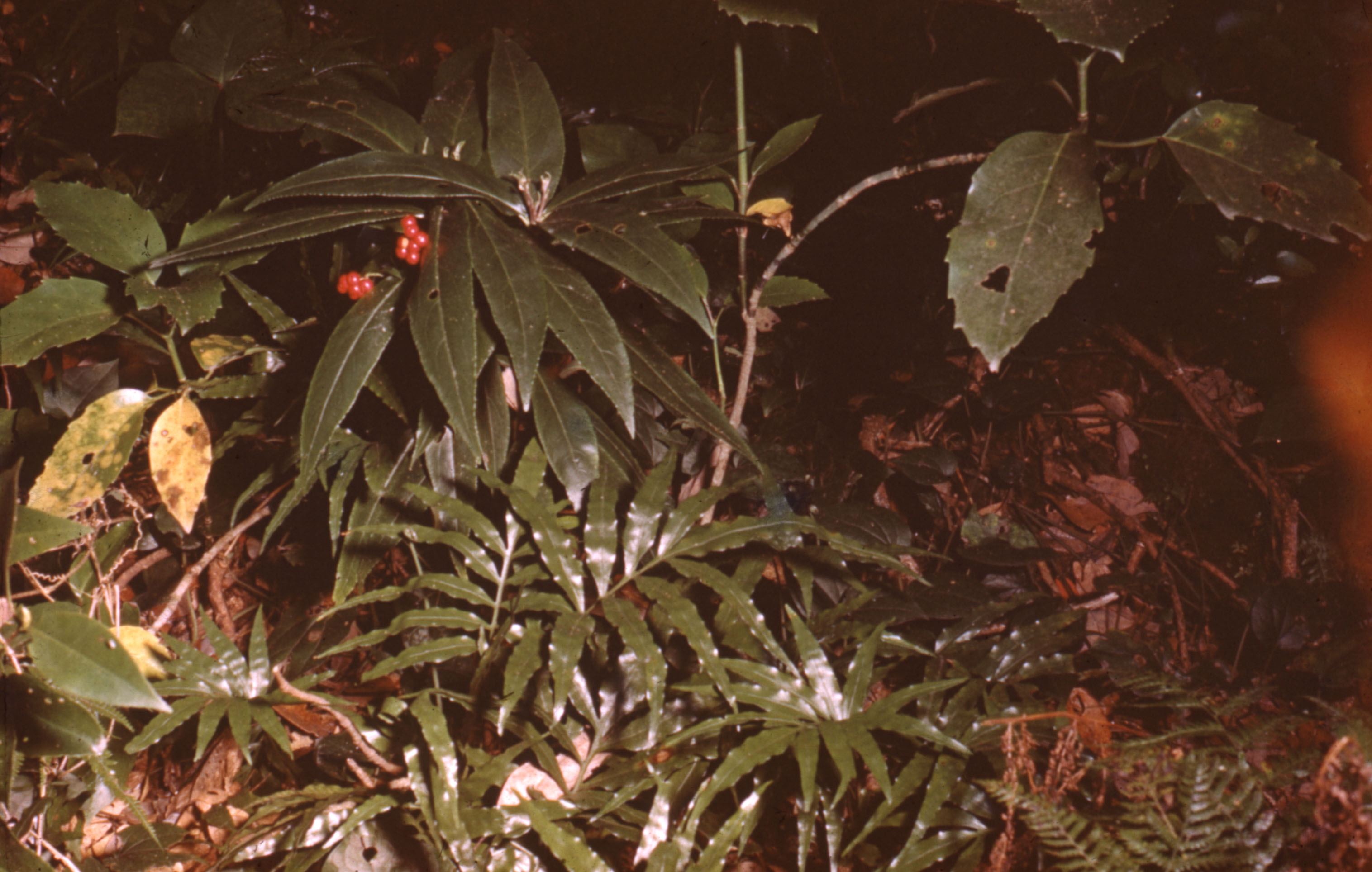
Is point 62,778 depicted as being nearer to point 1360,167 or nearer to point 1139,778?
point 1139,778

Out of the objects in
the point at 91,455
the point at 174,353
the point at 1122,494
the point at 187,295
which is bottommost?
the point at 1122,494

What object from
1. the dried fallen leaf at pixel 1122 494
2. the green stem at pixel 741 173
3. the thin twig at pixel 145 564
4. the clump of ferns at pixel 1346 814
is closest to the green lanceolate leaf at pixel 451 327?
the green stem at pixel 741 173

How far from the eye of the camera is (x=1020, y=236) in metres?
0.84

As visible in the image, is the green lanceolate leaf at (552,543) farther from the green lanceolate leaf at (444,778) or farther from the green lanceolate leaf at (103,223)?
the green lanceolate leaf at (103,223)

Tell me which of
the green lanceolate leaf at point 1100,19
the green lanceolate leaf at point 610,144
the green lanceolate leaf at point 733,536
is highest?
the green lanceolate leaf at point 1100,19

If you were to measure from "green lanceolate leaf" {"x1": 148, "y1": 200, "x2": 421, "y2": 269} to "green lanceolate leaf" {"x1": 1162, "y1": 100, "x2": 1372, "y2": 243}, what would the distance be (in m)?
1.05

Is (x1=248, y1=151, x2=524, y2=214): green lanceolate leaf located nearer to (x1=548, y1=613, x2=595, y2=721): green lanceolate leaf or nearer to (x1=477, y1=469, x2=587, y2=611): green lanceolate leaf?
(x1=477, y1=469, x2=587, y2=611): green lanceolate leaf

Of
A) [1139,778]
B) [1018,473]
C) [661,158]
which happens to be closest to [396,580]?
[661,158]

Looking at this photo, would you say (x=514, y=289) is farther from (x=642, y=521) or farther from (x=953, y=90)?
(x=953, y=90)

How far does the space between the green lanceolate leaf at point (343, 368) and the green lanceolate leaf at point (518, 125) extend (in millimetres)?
305

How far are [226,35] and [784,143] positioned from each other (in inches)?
45.9

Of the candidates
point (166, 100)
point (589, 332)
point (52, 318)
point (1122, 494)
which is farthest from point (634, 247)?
point (1122, 494)

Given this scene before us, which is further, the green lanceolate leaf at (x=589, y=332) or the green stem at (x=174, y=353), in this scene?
the green stem at (x=174, y=353)

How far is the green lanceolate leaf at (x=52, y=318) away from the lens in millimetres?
1163
